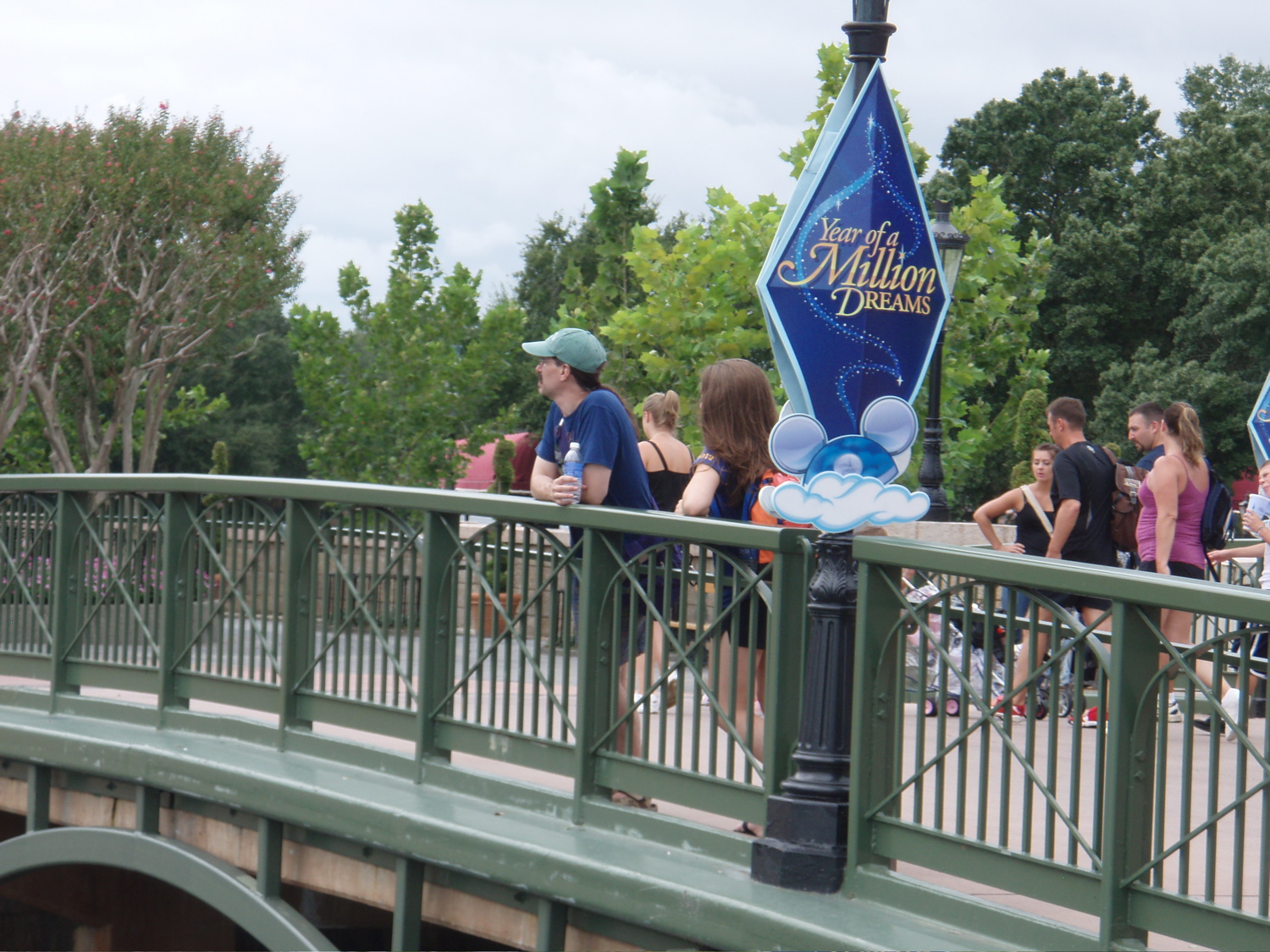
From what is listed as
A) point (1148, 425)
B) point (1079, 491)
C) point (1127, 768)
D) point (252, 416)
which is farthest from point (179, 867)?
point (252, 416)

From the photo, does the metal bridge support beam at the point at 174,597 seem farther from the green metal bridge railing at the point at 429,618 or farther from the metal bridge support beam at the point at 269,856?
the metal bridge support beam at the point at 269,856

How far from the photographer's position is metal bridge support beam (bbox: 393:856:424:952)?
213 inches

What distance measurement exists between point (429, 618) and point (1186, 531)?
4.28 meters

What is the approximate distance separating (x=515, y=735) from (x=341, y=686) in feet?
4.20

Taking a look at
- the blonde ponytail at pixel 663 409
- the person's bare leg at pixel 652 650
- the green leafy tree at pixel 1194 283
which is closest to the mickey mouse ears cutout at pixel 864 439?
the person's bare leg at pixel 652 650

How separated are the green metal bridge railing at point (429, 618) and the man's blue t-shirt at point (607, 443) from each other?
0.89ft

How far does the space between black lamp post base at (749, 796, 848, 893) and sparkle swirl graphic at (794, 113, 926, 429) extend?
3.89 feet

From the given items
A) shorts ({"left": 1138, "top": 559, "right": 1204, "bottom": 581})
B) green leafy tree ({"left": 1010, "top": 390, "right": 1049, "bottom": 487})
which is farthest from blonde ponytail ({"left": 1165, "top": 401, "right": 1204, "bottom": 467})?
green leafy tree ({"left": 1010, "top": 390, "right": 1049, "bottom": 487})

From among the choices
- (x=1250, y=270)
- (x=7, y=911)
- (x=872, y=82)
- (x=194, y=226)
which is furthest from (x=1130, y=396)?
(x=872, y=82)

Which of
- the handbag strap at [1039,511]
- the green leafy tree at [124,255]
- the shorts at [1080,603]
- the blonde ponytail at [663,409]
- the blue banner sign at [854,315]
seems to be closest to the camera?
the blue banner sign at [854,315]

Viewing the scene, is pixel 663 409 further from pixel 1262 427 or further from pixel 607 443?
pixel 1262 427

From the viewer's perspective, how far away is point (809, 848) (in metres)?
4.41

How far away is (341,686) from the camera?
6430mm

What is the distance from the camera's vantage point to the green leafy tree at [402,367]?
64.1 feet
